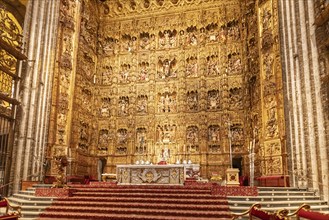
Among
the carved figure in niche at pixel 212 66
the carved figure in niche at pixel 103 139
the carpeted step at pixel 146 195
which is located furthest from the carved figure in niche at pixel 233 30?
the carpeted step at pixel 146 195

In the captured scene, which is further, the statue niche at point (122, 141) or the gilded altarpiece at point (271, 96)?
the statue niche at point (122, 141)

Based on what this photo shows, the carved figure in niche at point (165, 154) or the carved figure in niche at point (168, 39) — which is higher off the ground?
the carved figure in niche at point (168, 39)

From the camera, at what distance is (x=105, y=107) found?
23047mm

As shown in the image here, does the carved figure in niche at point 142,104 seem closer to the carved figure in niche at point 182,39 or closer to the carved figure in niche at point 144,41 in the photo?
the carved figure in niche at point 144,41

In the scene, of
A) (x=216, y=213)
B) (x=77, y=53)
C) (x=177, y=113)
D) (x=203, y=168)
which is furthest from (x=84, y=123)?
(x=216, y=213)

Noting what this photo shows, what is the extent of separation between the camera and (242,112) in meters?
20.3

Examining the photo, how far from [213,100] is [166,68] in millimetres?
4560

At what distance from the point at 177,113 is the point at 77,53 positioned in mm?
8303

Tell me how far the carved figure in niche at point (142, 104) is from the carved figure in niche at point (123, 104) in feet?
3.28

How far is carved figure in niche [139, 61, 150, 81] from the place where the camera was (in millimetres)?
22978

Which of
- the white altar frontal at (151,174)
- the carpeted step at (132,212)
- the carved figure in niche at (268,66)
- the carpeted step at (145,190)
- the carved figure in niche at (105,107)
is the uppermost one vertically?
the carved figure in niche at (268,66)

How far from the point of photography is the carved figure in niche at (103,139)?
2223cm

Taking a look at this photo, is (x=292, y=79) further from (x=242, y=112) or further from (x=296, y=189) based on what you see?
(x=242, y=112)

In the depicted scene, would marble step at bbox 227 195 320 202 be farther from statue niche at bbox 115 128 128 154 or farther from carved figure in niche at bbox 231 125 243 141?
statue niche at bbox 115 128 128 154
